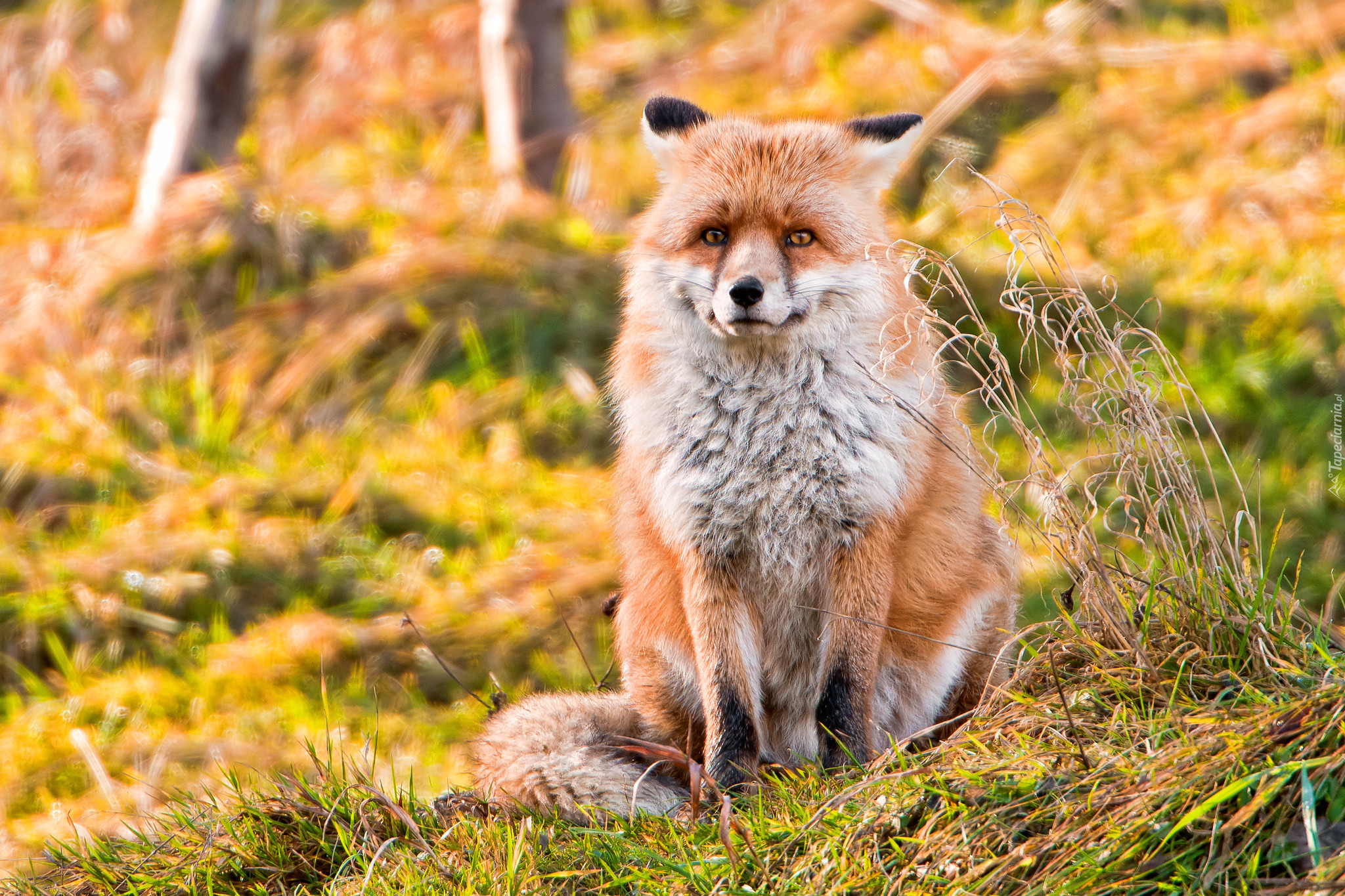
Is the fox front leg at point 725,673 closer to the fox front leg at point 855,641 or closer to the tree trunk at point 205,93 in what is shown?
the fox front leg at point 855,641

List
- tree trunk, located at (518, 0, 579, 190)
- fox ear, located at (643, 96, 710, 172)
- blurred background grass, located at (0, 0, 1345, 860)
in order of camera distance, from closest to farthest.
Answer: fox ear, located at (643, 96, 710, 172)
blurred background grass, located at (0, 0, 1345, 860)
tree trunk, located at (518, 0, 579, 190)

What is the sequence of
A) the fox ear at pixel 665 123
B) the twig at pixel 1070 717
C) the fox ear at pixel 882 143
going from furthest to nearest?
the fox ear at pixel 665 123
the fox ear at pixel 882 143
the twig at pixel 1070 717

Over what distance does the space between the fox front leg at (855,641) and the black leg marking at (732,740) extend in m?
0.22

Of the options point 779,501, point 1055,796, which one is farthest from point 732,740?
point 1055,796

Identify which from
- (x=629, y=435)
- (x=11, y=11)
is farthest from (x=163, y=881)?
(x=11, y=11)

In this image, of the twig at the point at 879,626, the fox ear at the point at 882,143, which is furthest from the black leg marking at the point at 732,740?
the fox ear at the point at 882,143

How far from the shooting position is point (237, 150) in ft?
28.9

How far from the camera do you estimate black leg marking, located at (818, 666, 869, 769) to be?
327cm

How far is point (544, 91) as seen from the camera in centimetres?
880

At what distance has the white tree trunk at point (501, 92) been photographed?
28.4ft

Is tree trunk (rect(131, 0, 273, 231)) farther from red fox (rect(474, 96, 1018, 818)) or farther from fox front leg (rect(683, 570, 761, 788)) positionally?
fox front leg (rect(683, 570, 761, 788))

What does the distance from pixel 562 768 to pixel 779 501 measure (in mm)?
1018

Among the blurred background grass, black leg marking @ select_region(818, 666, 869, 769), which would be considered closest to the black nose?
black leg marking @ select_region(818, 666, 869, 769)

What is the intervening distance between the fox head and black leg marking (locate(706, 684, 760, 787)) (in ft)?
3.60
